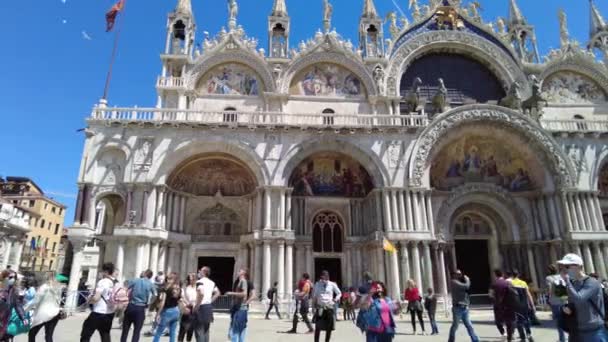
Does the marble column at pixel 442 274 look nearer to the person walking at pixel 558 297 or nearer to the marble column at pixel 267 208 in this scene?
the person walking at pixel 558 297

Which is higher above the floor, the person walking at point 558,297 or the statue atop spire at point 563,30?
the statue atop spire at point 563,30

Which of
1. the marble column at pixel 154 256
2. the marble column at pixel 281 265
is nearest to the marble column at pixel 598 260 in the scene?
the marble column at pixel 281 265

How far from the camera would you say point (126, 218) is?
17297 mm

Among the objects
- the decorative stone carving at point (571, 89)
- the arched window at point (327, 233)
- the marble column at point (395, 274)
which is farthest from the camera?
the decorative stone carving at point (571, 89)

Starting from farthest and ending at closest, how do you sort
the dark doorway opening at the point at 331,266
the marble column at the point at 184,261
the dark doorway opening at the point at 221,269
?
1. the dark doorway opening at the point at 331,266
2. the dark doorway opening at the point at 221,269
3. the marble column at the point at 184,261

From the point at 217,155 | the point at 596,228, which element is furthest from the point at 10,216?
the point at 596,228

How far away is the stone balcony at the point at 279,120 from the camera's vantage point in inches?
731

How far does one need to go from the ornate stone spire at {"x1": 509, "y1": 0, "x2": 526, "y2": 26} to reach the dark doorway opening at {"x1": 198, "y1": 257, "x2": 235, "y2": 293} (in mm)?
23762

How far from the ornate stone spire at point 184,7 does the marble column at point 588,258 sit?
2511cm

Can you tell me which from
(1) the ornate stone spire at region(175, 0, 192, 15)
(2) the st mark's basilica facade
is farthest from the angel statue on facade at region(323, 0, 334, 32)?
(1) the ornate stone spire at region(175, 0, 192, 15)

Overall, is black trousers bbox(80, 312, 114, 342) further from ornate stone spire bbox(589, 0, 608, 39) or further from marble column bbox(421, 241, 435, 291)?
ornate stone spire bbox(589, 0, 608, 39)

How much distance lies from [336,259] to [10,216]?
107ft

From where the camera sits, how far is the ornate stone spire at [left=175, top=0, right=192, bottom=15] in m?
23.1

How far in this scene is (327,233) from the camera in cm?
2033
